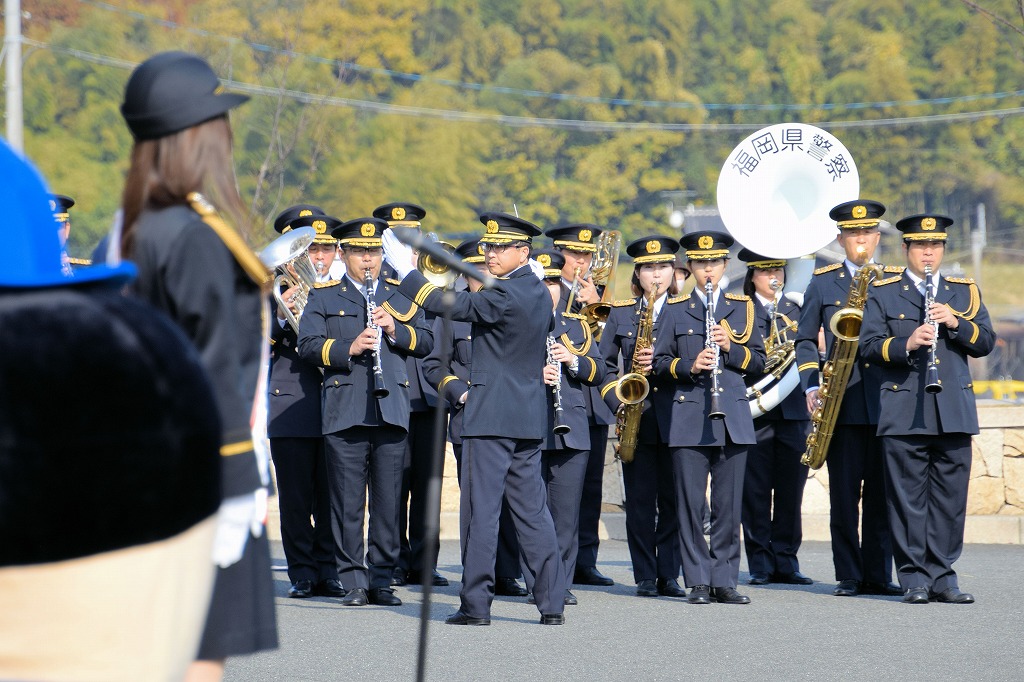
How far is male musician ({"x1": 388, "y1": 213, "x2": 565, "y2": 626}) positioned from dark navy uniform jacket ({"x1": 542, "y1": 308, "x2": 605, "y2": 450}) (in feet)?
3.24

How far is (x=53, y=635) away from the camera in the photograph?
7.32 ft

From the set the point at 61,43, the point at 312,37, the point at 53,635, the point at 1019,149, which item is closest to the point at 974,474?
the point at 53,635

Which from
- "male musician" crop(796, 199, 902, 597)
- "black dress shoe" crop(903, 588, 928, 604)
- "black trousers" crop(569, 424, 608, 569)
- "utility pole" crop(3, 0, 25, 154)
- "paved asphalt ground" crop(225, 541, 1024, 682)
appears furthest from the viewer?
"utility pole" crop(3, 0, 25, 154)

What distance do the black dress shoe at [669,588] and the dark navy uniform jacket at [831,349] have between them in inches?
56.2

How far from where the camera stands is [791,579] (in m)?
9.66

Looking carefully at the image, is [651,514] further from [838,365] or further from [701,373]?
[838,365]

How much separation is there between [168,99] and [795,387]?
24.0 feet

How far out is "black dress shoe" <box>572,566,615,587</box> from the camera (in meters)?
9.75

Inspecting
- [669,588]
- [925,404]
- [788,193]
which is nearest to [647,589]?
[669,588]

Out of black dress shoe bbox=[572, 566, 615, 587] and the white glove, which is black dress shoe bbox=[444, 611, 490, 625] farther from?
black dress shoe bbox=[572, 566, 615, 587]

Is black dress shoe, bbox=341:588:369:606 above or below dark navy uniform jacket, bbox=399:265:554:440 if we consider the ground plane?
below

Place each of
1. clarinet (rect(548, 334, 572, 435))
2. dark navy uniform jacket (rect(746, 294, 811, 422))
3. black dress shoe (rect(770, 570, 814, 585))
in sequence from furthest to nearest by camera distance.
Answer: dark navy uniform jacket (rect(746, 294, 811, 422)), black dress shoe (rect(770, 570, 814, 585)), clarinet (rect(548, 334, 572, 435))

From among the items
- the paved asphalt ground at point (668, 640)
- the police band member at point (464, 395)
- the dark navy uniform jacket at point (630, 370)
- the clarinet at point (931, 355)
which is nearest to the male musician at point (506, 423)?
the paved asphalt ground at point (668, 640)

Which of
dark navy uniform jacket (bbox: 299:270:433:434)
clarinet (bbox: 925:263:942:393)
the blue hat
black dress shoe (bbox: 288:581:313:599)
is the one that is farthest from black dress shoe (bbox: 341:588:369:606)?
the blue hat
